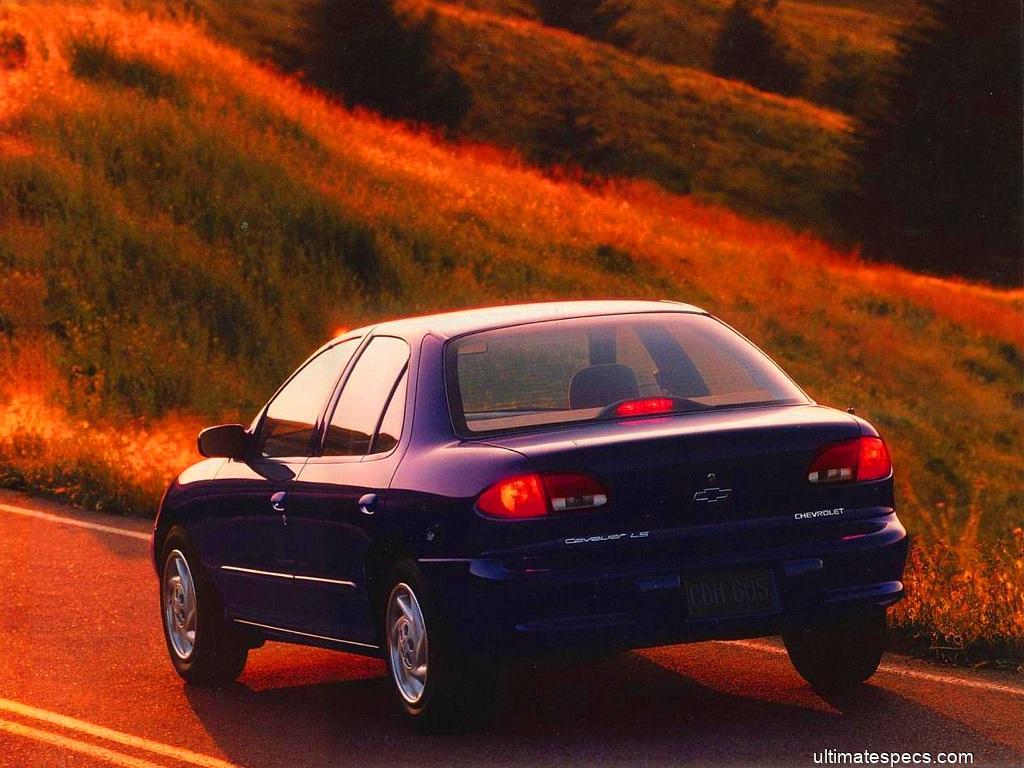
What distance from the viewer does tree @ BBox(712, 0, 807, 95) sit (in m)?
77.1

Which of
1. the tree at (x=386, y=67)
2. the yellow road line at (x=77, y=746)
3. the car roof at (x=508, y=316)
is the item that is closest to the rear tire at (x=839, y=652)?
the car roof at (x=508, y=316)

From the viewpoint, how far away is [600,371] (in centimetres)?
763

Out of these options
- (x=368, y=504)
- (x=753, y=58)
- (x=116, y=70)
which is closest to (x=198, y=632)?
(x=368, y=504)

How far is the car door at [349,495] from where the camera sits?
760cm

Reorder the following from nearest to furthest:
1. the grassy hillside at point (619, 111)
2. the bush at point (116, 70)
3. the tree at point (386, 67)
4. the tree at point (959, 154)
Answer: the bush at point (116, 70)
the tree at point (386, 67)
the tree at point (959, 154)
the grassy hillside at point (619, 111)

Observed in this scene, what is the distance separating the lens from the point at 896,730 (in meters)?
7.26

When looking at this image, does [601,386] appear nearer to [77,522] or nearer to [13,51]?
[77,522]

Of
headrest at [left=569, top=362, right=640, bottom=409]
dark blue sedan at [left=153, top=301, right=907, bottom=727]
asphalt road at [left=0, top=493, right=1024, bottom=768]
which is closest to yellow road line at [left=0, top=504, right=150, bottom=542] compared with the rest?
asphalt road at [left=0, top=493, right=1024, bottom=768]

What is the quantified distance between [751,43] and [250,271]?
1879 inches

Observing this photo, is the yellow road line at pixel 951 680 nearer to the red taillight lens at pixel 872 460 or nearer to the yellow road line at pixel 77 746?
the red taillight lens at pixel 872 460

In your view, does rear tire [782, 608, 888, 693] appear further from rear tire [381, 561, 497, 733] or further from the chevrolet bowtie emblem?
rear tire [381, 561, 497, 733]

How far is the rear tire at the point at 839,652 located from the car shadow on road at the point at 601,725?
0.28ft

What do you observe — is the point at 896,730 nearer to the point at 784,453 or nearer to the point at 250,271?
the point at 784,453

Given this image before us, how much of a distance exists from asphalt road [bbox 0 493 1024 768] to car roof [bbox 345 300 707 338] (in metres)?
1.53
